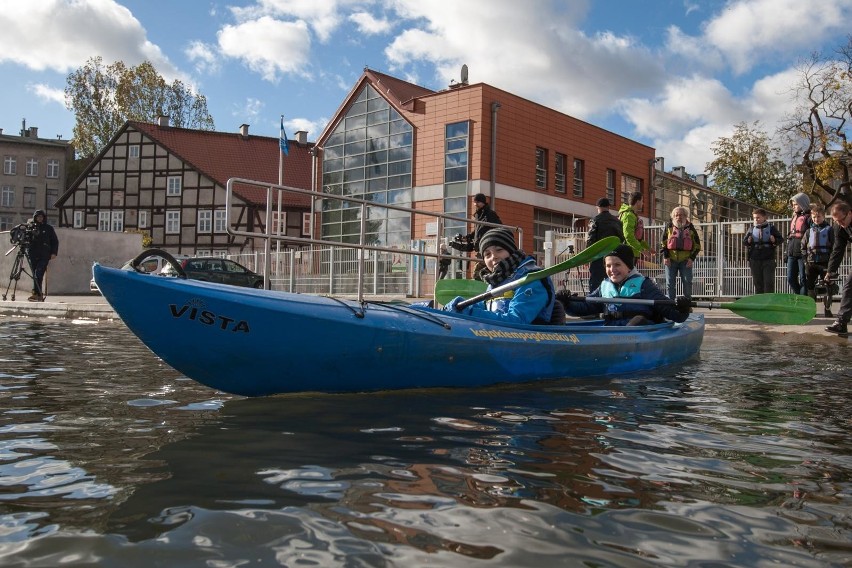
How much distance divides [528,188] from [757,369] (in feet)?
59.0

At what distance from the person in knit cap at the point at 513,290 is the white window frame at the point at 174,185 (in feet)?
117

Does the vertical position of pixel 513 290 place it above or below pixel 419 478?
above

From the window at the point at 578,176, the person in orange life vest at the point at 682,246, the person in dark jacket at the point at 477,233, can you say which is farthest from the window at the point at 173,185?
the person in orange life vest at the point at 682,246

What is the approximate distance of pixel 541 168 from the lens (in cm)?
2531

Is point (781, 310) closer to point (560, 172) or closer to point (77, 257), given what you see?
point (560, 172)

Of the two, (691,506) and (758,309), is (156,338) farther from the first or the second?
(758,309)

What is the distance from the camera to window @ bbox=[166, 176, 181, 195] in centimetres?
3875

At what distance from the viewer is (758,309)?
26.6 ft

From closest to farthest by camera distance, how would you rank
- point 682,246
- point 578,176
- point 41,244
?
point 682,246, point 41,244, point 578,176

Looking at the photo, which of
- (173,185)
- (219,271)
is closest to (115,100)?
(173,185)

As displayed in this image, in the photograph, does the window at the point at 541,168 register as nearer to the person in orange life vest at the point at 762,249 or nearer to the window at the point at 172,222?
the person in orange life vest at the point at 762,249

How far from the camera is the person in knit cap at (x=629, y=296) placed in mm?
6836

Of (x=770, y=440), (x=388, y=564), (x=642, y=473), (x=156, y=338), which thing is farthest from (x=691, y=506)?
(x=156, y=338)

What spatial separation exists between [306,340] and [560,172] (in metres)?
23.0
